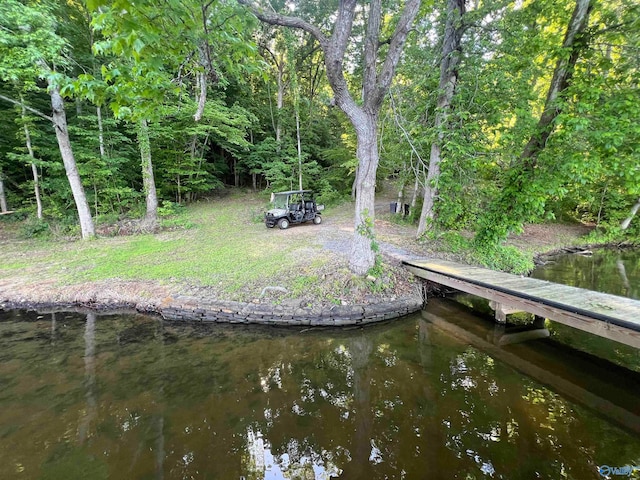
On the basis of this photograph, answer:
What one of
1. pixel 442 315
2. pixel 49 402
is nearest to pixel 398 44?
pixel 442 315

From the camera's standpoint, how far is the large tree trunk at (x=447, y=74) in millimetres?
7094

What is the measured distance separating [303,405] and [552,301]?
13.2ft

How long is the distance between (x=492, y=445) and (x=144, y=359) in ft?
15.8

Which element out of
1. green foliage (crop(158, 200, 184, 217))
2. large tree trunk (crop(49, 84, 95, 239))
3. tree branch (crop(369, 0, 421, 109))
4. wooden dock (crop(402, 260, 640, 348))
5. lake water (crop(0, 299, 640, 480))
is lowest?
lake water (crop(0, 299, 640, 480))

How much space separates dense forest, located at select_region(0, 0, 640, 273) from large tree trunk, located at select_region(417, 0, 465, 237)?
1.7 inches

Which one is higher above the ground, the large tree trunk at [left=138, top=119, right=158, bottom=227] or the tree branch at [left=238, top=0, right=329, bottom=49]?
the tree branch at [left=238, top=0, right=329, bottom=49]

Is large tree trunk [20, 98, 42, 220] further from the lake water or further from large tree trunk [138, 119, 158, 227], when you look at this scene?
the lake water

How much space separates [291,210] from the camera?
36.9ft

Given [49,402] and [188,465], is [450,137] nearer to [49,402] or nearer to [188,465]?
[188,465]

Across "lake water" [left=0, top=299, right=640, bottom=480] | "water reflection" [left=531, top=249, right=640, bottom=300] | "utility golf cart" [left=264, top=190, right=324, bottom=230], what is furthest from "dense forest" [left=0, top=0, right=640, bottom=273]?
"utility golf cart" [left=264, top=190, right=324, bottom=230]

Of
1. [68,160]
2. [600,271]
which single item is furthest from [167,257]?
[600,271]

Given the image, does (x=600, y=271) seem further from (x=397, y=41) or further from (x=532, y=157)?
(x=397, y=41)

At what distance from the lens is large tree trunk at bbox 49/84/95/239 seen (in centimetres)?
892

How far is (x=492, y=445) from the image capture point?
2930 millimetres
